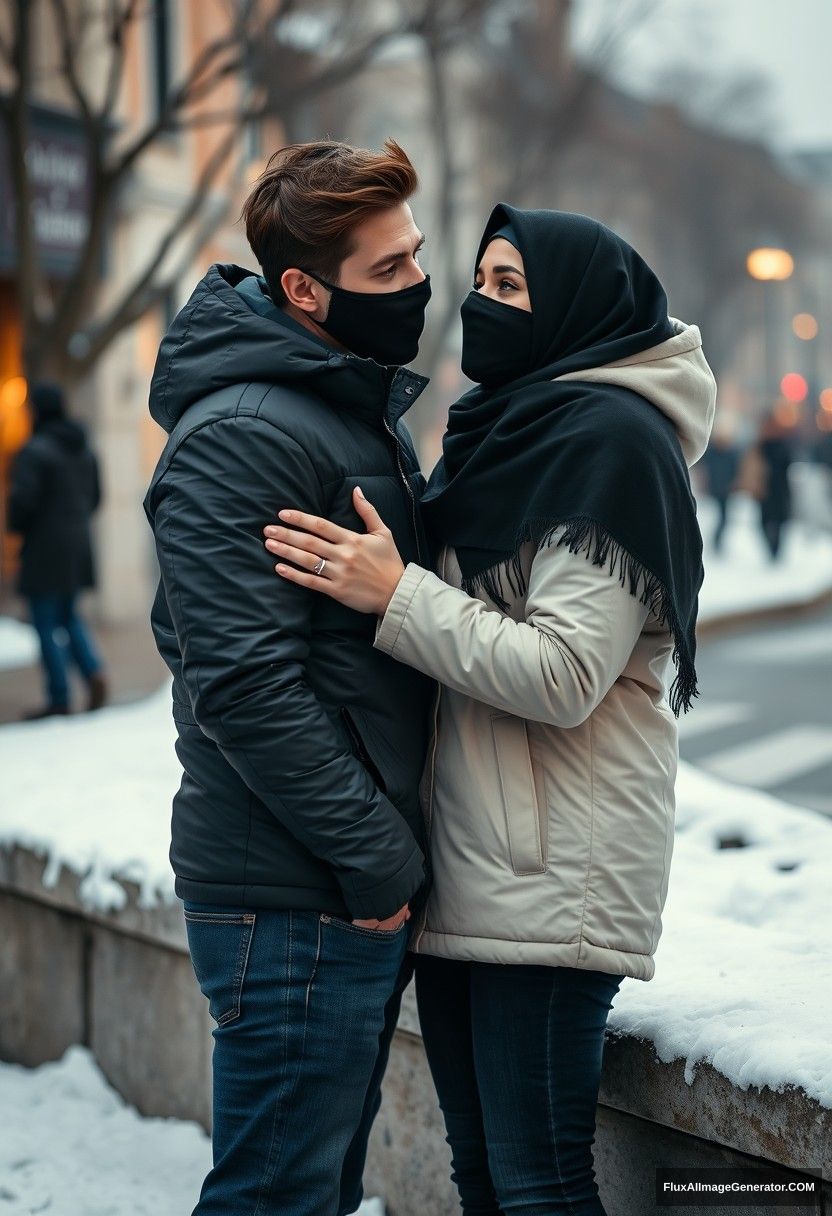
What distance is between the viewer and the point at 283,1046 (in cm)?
221

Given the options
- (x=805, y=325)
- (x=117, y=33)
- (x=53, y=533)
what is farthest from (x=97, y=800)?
(x=805, y=325)

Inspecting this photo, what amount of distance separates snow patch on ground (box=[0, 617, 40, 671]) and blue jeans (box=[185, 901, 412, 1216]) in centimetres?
906

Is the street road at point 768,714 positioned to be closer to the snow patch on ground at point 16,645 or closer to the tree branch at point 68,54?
the snow patch on ground at point 16,645

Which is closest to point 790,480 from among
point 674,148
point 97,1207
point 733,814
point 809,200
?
point 733,814

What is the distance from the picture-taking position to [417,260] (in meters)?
2.40

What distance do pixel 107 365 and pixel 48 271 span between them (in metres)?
1.17

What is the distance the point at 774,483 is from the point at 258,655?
1693cm

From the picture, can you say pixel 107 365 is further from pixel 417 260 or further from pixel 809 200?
pixel 809 200

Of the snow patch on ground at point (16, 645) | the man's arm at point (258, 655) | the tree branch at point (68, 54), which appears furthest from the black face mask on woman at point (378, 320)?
the snow patch on ground at point (16, 645)

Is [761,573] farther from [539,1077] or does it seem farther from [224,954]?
[224,954]

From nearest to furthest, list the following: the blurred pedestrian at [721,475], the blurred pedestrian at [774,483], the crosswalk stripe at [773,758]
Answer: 1. the crosswalk stripe at [773,758]
2. the blurred pedestrian at [774,483]
3. the blurred pedestrian at [721,475]

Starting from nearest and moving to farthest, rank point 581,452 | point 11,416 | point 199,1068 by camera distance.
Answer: point 581,452 < point 199,1068 < point 11,416

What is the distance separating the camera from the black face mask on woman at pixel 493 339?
2320mm

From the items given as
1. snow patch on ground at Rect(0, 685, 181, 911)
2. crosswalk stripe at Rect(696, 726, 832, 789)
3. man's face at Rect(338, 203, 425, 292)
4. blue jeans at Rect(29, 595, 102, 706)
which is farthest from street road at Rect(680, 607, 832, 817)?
man's face at Rect(338, 203, 425, 292)
